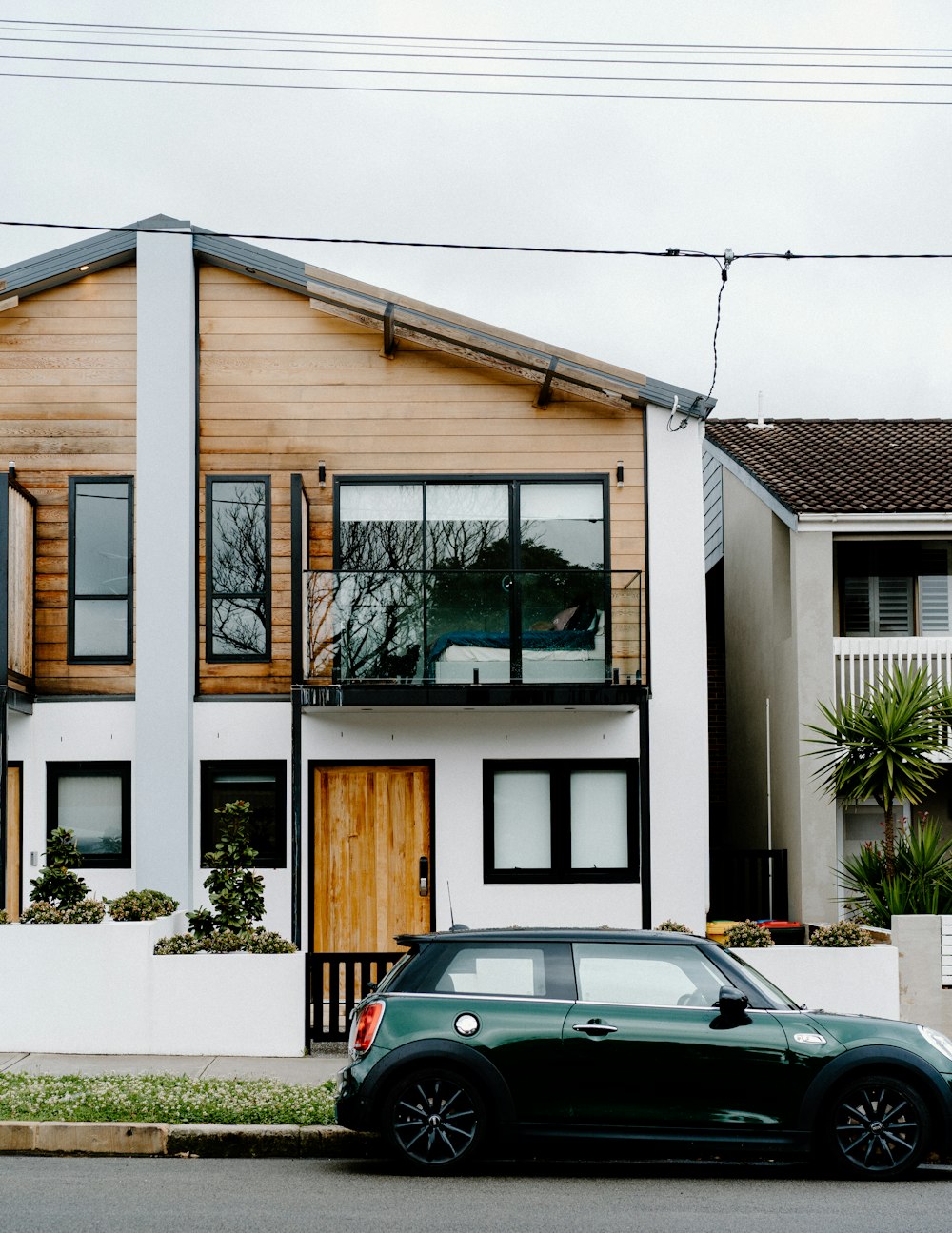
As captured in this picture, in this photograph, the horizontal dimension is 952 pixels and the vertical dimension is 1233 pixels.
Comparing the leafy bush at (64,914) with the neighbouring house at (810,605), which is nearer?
the leafy bush at (64,914)

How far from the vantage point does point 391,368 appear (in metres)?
17.3

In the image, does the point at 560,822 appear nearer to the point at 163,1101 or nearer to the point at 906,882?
the point at 906,882

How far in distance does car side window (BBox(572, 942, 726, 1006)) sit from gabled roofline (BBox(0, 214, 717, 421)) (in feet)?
28.2

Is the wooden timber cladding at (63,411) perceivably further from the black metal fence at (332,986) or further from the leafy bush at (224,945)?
the black metal fence at (332,986)

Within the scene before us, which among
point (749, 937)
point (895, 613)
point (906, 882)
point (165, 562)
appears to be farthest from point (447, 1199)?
point (895, 613)

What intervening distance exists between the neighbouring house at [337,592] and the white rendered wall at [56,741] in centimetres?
3

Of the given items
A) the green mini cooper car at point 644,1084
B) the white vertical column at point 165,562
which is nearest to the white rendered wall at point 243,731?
the white vertical column at point 165,562

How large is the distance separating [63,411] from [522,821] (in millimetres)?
6831

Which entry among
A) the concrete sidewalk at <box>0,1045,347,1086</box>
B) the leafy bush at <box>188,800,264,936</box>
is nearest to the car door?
the concrete sidewalk at <box>0,1045,347,1086</box>

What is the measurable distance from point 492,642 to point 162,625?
3.59 m

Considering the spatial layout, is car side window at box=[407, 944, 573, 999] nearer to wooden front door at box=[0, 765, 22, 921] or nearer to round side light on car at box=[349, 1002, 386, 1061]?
round side light on car at box=[349, 1002, 386, 1061]

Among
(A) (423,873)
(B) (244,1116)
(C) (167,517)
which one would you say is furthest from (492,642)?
(B) (244,1116)

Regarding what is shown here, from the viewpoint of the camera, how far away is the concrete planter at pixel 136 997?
12.8 meters

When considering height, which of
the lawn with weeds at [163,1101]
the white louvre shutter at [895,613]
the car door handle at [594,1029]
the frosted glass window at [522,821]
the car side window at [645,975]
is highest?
Result: the white louvre shutter at [895,613]
